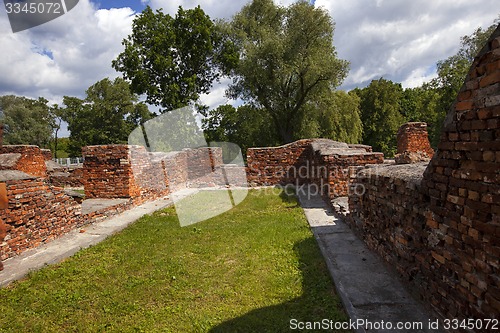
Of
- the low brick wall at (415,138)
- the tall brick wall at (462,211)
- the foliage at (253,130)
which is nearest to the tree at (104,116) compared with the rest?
the foliage at (253,130)

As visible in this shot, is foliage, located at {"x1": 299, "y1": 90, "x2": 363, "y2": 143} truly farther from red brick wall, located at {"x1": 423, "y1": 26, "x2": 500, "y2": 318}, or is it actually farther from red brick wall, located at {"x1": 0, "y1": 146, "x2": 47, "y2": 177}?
A: red brick wall, located at {"x1": 423, "y1": 26, "x2": 500, "y2": 318}

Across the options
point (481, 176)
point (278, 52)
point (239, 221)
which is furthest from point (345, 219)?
point (278, 52)

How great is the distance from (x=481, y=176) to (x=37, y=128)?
47645 mm

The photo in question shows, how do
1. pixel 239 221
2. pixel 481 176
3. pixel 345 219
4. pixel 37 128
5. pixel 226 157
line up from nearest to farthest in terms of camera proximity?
pixel 481 176 < pixel 345 219 < pixel 239 221 < pixel 226 157 < pixel 37 128

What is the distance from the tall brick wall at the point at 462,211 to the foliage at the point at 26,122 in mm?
44700

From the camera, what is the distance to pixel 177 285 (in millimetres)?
3869

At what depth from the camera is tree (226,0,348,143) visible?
2002 centimetres

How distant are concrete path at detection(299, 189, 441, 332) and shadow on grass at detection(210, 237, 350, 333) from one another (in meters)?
0.13

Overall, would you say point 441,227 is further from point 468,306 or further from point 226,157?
point 226,157

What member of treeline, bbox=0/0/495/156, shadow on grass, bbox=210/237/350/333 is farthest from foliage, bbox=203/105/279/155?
shadow on grass, bbox=210/237/350/333

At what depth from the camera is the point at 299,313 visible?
3.09 m

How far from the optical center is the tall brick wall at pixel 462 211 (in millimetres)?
2043

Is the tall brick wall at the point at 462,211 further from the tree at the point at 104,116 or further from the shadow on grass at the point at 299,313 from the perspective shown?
the tree at the point at 104,116

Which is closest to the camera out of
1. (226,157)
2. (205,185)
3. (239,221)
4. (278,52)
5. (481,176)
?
(481,176)
